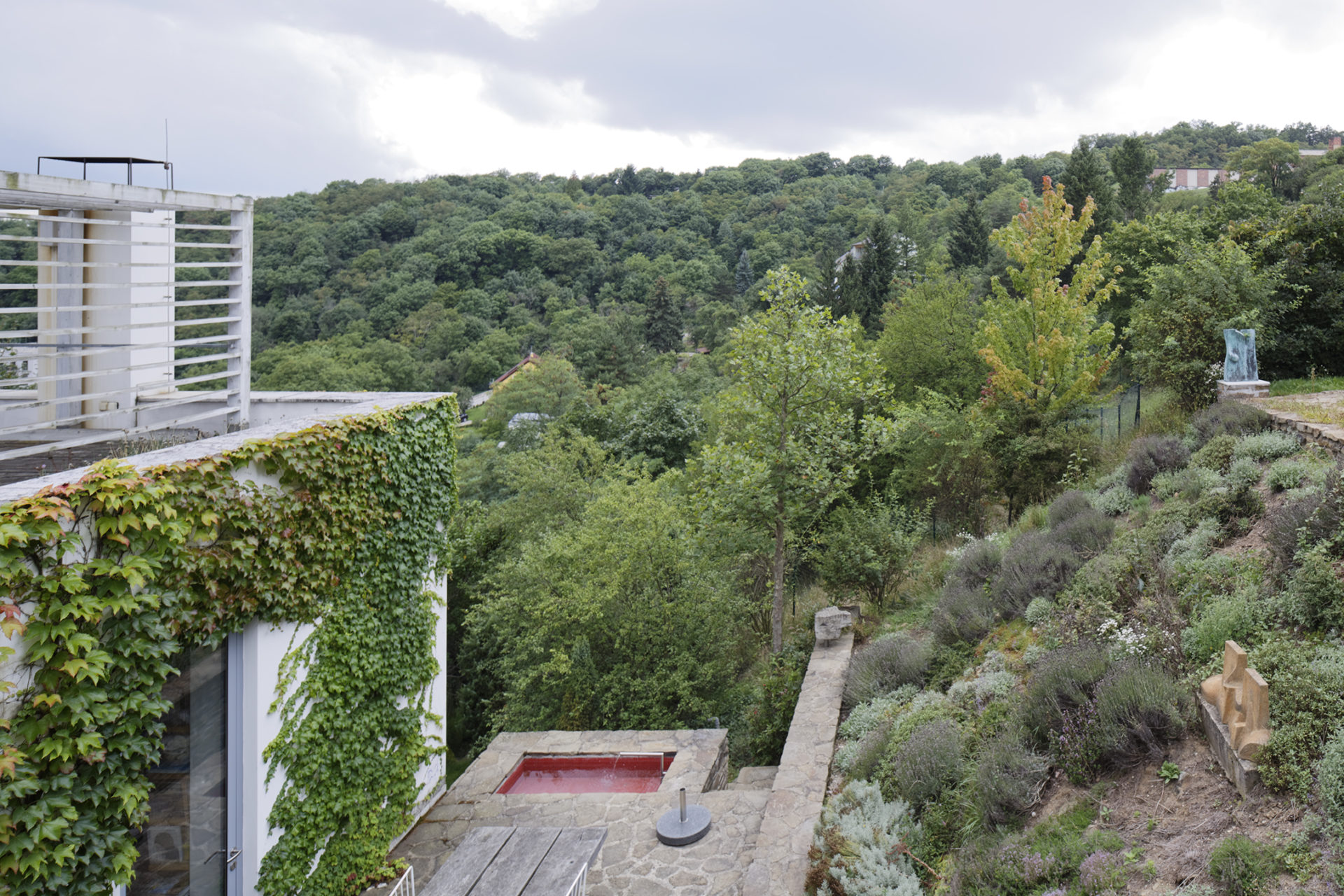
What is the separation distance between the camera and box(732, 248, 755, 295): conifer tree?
55438 mm

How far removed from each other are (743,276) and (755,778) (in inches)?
2008

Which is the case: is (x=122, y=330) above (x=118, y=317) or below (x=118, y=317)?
below

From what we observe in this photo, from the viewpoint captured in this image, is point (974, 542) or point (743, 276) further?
point (743, 276)

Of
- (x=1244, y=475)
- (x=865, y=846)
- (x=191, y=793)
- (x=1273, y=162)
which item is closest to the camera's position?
(x=191, y=793)

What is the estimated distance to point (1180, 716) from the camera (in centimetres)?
478

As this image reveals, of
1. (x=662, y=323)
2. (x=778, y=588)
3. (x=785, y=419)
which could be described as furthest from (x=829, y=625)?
(x=662, y=323)

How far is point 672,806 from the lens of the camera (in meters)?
6.93

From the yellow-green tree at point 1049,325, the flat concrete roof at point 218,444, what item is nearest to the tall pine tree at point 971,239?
the yellow-green tree at point 1049,325

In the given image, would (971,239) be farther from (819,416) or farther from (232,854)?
(232,854)

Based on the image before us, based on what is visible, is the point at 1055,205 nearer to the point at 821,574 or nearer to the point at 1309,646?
the point at 821,574

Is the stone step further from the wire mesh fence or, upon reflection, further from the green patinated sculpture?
the wire mesh fence

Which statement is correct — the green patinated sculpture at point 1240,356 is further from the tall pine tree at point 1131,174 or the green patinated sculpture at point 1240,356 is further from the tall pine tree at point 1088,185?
the tall pine tree at point 1131,174

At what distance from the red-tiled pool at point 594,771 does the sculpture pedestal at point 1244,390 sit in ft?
29.4

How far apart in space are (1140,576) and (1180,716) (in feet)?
8.39
